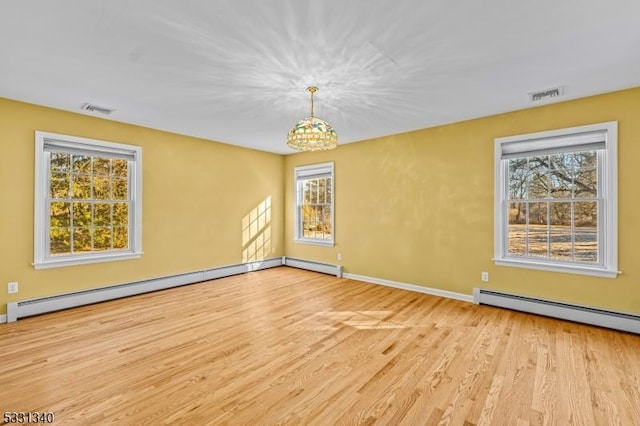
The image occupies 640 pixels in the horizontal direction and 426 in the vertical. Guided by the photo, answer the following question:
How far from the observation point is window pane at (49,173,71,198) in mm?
3756

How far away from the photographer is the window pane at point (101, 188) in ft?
13.5

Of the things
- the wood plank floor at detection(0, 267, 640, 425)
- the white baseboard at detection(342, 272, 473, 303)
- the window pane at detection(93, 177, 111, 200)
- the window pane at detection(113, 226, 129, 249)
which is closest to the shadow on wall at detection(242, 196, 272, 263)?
the white baseboard at detection(342, 272, 473, 303)

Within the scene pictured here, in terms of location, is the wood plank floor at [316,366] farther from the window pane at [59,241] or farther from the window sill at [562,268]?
the window pane at [59,241]

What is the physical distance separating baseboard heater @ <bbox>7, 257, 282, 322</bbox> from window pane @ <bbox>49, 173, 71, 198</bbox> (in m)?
1.28

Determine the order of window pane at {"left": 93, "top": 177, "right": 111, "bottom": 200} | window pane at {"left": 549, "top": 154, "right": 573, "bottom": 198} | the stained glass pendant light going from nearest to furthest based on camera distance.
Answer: the stained glass pendant light
window pane at {"left": 549, "top": 154, "right": 573, "bottom": 198}
window pane at {"left": 93, "top": 177, "right": 111, "bottom": 200}

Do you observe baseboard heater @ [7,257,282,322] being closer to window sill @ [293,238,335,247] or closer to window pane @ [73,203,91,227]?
window pane @ [73,203,91,227]

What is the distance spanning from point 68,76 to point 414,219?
4542 millimetres

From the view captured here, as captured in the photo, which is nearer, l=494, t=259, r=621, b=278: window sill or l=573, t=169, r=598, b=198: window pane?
l=494, t=259, r=621, b=278: window sill

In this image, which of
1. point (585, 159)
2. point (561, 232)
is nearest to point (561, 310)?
point (561, 232)

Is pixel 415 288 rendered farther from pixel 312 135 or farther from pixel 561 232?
pixel 312 135

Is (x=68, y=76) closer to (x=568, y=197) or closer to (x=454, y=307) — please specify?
(x=454, y=307)

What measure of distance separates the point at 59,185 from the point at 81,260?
3.31ft

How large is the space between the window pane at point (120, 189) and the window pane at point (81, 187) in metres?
0.30

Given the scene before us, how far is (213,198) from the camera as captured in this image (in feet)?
17.5
